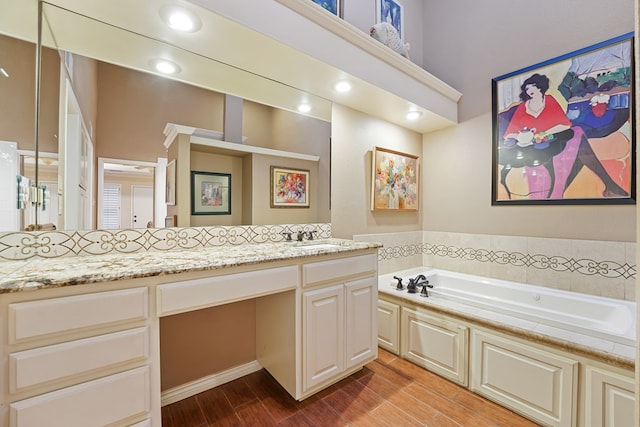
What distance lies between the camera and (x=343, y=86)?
2055 mm

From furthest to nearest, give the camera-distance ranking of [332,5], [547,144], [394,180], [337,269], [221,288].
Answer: [394,180]
[547,144]
[332,5]
[337,269]
[221,288]

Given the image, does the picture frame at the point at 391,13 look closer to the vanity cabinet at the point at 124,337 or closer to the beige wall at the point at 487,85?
the beige wall at the point at 487,85

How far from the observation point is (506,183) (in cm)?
255

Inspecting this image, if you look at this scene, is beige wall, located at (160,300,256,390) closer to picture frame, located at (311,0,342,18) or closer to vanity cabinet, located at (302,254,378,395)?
vanity cabinet, located at (302,254,378,395)

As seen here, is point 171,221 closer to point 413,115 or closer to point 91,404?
point 91,404

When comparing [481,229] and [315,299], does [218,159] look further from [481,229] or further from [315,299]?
[481,229]

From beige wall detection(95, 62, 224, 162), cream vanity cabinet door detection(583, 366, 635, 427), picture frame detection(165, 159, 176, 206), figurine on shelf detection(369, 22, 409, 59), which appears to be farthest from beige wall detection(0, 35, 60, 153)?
cream vanity cabinet door detection(583, 366, 635, 427)

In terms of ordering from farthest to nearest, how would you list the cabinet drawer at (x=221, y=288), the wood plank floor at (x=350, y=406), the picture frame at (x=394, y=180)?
the picture frame at (x=394, y=180)
the wood plank floor at (x=350, y=406)
the cabinet drawer at (x=221, y=288)

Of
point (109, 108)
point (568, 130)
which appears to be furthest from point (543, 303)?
point (109, 108)

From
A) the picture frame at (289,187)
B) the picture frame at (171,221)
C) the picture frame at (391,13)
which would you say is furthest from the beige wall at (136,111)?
the picture frame at (391,13)

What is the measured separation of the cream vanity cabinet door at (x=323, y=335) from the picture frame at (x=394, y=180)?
1.25 meters

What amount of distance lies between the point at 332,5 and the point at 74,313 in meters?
2.57

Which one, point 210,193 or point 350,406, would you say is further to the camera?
point 210,193

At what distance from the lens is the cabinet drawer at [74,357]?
0.87 metres
